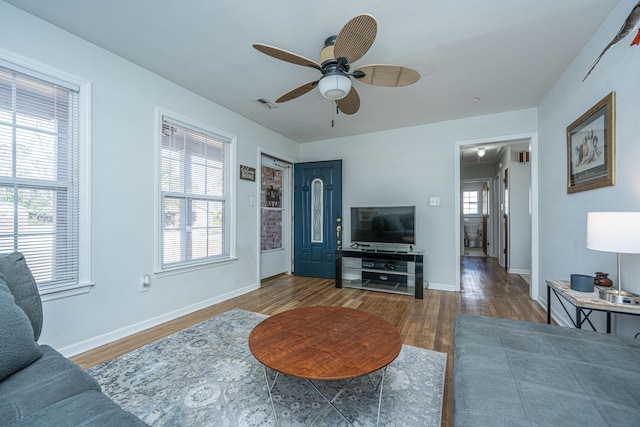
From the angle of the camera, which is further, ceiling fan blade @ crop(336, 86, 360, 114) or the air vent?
the air vent

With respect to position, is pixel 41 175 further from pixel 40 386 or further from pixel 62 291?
pixel 40 386

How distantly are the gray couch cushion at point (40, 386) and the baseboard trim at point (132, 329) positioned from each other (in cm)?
126

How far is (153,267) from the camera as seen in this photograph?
111 inches

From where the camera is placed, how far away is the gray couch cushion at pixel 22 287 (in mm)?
1331

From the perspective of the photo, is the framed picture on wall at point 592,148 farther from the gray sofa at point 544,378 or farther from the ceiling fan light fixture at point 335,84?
the ceiling fan light fixture at point 335,84

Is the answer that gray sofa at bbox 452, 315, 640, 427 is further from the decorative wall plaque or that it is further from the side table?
the decorative wall plaque

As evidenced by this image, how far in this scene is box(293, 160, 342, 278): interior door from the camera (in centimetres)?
484

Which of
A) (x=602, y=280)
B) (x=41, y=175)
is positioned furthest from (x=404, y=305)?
(x=41, y=175)

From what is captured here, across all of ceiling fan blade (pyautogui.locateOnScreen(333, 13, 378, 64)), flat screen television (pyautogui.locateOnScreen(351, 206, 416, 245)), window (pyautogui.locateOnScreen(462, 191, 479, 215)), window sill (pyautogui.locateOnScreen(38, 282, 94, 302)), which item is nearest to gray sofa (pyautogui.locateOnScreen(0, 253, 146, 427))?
window sill (pyautogui.locateOnScreen(38, 282, 94, 302))

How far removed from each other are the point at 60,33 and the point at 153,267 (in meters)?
2.13

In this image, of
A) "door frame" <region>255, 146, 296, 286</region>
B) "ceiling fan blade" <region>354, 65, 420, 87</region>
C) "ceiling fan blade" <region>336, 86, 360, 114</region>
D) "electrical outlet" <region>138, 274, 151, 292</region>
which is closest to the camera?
"ceiling fan blade" <region>354, 65, 420, 87</region>

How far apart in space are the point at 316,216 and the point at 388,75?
3.21 meters

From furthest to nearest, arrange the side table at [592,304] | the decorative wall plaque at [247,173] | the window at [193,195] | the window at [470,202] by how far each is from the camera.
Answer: the window at [470,202], the decorative wall plaque at [247,173], the window at [193,195], the side table at [592,304]

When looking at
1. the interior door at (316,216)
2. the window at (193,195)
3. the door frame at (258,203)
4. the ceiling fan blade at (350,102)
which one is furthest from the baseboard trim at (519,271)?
the window at (193,195)
